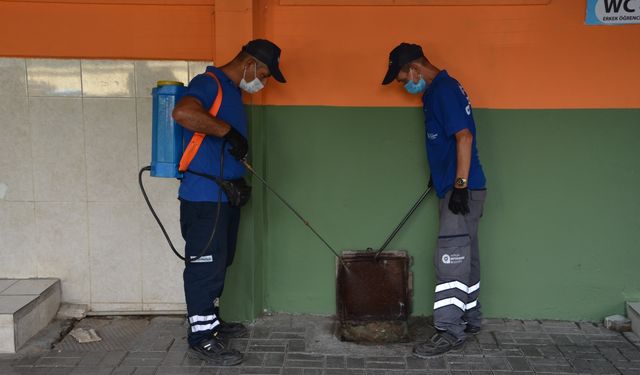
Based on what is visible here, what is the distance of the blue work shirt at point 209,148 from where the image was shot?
3.51 metres

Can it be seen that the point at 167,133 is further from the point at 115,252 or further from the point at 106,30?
the point at 115,252

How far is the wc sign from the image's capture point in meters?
3.98

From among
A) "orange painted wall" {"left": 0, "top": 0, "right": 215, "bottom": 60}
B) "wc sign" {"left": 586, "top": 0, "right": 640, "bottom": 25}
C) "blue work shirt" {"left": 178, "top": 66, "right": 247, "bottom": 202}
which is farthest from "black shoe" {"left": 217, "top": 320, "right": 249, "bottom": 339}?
"wc sign" {"left": 586, "top": 0, "right": 640, "bottom": 25}

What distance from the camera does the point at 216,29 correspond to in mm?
3930

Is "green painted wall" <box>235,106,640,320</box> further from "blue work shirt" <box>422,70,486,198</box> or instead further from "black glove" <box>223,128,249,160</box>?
"black glove" <box>223,128,249,160</box>

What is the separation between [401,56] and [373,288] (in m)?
1.65

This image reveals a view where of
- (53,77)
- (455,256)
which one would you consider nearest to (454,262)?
(455,256)

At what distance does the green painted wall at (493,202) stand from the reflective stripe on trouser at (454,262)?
385 mm

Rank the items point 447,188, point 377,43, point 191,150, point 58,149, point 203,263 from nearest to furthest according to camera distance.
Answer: point 191,150 → point 203,263 → point 447,188 → point 377,43 → point 58,149

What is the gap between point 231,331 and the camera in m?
4.02

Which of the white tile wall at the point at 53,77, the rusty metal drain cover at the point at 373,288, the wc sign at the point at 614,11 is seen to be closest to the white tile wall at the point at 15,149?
the white tile wall at the point at 53,77

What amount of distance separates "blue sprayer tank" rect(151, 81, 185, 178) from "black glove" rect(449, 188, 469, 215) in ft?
5.55

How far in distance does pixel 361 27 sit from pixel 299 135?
2.83 feet

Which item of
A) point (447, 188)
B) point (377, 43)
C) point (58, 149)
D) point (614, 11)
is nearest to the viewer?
point (447, 188)
